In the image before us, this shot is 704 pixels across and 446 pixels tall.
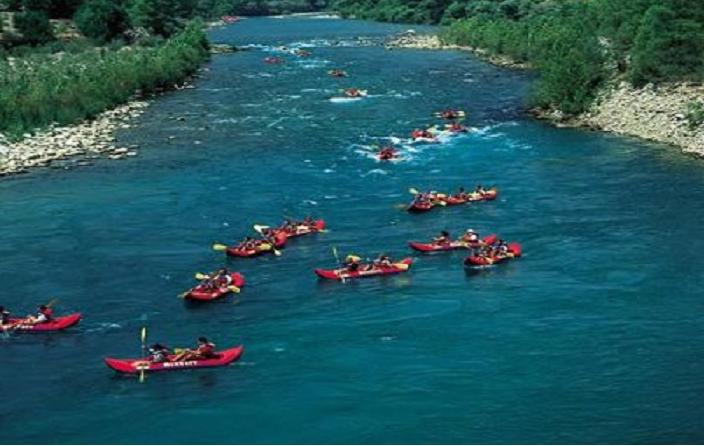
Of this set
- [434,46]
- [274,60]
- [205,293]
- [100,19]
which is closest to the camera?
[205,293]

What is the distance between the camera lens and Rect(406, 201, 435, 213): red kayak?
156 ft

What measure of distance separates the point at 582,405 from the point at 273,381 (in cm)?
981

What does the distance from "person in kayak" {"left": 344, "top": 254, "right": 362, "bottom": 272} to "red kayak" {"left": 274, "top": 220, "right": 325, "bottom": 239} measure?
4.94 m

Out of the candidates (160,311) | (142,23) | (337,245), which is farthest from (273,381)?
(142,23)

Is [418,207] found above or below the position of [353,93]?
below

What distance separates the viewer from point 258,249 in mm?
41844

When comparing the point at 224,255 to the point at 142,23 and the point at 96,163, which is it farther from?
the point at 142,23

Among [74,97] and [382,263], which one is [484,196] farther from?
[74,97]

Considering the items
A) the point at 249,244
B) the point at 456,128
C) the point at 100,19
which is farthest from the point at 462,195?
the point at 100,19

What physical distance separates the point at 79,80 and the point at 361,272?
46.8 meters

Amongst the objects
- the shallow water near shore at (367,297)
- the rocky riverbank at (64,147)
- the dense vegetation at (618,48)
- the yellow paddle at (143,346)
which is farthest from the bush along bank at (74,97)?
the dense vegetation at (618,48)

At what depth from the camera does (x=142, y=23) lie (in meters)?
122

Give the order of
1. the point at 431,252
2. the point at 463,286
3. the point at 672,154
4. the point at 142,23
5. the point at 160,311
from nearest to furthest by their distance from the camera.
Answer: the point at 160,311, the point at 463,286, the point at 431,252, the point at 672,154, the point at 142,23

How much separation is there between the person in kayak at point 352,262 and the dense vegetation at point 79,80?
34100 mm
